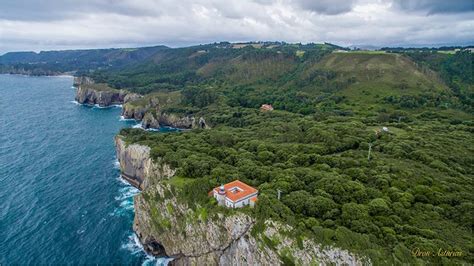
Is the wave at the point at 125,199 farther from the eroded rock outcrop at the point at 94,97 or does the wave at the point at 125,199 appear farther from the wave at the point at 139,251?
the eroded rock outcrop at the point at 94,97

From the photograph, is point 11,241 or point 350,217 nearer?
point 350,217

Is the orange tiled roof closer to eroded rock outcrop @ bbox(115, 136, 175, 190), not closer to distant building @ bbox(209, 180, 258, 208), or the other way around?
distant building @ bbox(209, 180, 258, 208)

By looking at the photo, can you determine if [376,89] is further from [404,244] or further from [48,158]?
[48,158]

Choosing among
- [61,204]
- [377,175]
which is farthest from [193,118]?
[377,175]

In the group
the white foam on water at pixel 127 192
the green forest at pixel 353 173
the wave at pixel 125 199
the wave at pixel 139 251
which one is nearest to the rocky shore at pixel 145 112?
the green forest at pixel 353 173

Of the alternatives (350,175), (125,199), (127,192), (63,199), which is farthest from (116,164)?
(350,175)

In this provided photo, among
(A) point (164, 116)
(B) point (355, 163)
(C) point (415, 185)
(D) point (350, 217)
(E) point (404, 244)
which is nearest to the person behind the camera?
(E) point (404, 244)

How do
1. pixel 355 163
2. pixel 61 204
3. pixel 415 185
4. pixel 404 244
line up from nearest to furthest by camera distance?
pixel 404 244 → pixel 415 185 → pixel 355 163 → pixel 61 204
